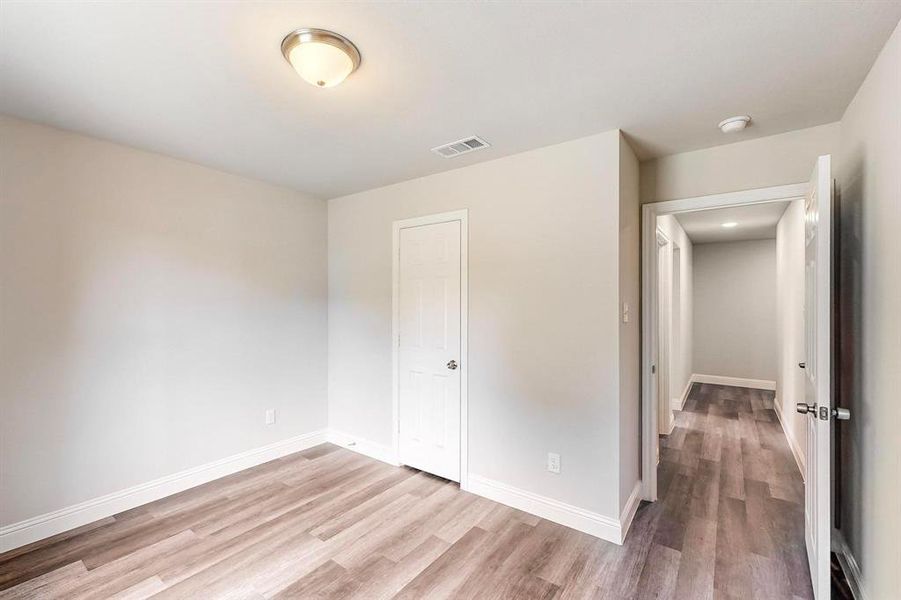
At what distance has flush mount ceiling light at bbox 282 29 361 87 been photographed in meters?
1.55

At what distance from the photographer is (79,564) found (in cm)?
216

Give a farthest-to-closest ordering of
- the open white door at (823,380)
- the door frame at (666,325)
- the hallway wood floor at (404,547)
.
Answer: the door frame at (666,325)
the hallway wood floor at (404,547)
the open white door at (823,380)

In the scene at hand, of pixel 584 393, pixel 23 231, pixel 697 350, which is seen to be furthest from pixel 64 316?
pixel 697 350

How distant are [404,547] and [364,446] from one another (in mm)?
1542

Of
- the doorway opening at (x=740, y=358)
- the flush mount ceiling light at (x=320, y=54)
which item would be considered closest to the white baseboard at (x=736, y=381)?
the doorway opening at (x=740, y=358)

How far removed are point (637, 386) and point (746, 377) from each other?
5.50m

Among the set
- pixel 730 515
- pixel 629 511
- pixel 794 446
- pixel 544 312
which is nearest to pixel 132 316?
pixel 544 312

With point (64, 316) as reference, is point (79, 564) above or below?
below

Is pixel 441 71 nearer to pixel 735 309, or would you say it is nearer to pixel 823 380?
pixel 823 380

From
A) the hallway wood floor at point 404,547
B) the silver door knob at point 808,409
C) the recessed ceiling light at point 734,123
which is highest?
the recessed ceiling light at point 734,123

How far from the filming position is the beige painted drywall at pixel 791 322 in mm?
3672

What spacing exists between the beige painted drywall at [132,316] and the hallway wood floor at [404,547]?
436 millimetres

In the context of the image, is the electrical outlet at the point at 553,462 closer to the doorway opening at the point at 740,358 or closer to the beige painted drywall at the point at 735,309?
the doorway opening at the point at 740,358

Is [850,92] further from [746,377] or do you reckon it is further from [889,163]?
[746,377]
